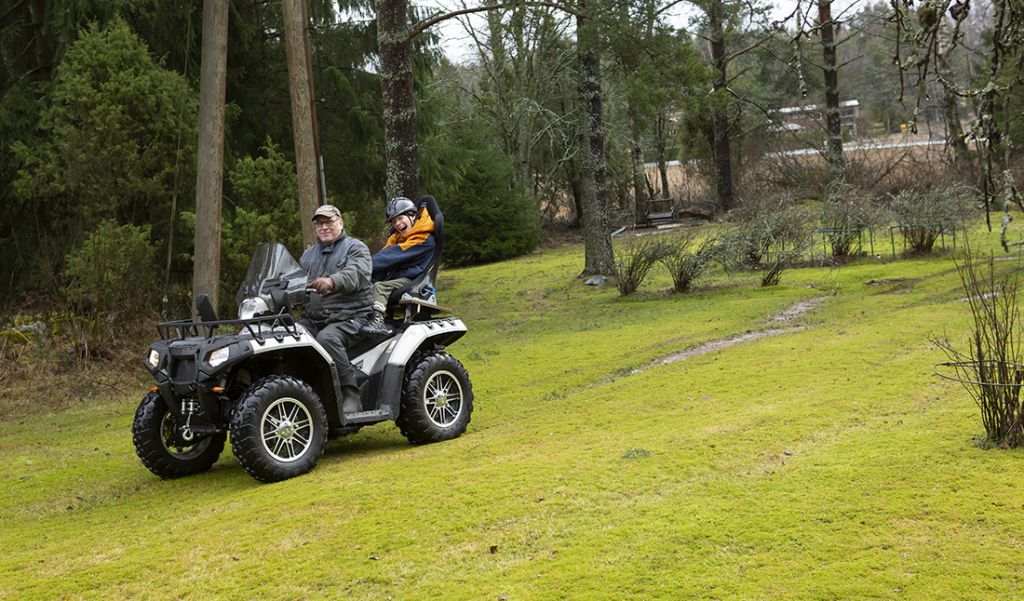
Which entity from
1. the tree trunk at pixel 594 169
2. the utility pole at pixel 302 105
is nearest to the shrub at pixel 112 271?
the utility pole at pixel 302 105

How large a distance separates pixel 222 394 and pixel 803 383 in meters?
5.07

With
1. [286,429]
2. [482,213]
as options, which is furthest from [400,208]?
[482,213]

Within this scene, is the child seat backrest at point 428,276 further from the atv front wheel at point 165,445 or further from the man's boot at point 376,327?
the atv front wheel at point 165,445

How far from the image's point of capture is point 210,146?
14031 mm

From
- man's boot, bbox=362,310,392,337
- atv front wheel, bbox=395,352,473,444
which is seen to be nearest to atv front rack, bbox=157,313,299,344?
man's boot, bbox=362,310,392,337

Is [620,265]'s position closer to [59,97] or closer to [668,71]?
[668,71]

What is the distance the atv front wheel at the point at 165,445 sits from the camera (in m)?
7.73

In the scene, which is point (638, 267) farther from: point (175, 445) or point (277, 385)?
point (277, 385)

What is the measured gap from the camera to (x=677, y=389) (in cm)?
993

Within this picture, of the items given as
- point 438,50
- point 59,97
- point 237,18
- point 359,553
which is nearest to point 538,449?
point 359,553

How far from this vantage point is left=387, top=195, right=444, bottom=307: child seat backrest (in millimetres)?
8844

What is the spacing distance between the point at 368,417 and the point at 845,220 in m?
15.9

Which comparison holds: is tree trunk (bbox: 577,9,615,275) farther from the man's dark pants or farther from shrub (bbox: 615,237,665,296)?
the man's dark pants

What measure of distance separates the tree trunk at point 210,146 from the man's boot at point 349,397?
259 inches
